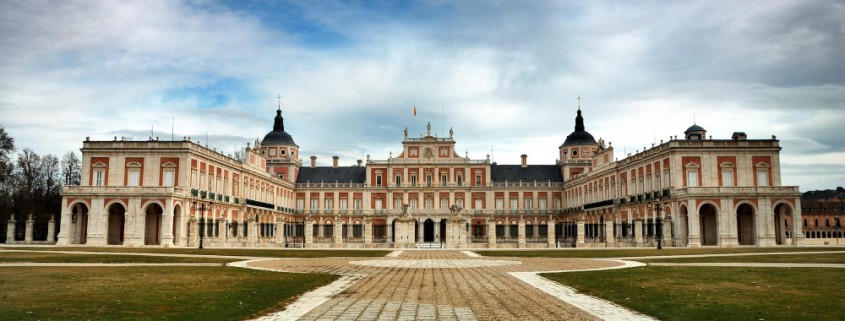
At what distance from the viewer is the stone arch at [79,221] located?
50.6 m

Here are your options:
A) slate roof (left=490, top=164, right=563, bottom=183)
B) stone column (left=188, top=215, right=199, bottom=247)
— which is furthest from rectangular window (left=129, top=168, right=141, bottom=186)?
slate roof (left=490, top=164, right=563, bottom=183)

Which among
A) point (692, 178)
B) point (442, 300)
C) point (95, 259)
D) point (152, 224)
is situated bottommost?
point (442, 300)

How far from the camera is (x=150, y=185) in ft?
169

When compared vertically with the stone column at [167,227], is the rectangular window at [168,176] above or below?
above

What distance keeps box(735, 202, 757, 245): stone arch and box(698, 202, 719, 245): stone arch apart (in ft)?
5.47

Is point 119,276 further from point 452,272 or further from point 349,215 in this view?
point 349,215

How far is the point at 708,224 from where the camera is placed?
52.2m

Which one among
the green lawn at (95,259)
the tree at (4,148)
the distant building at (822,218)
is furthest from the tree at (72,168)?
the distant building at (822,218)

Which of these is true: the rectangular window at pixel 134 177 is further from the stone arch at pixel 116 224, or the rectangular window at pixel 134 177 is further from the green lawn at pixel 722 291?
the green lawn at pixel 722 291

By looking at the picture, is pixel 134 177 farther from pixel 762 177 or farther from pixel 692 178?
pixel 762 177

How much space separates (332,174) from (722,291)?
260 feet

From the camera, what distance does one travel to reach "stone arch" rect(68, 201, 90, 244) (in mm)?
50594

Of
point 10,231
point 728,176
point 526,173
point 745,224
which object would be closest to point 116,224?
point 10,231

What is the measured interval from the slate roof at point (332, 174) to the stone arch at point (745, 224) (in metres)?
49.0
